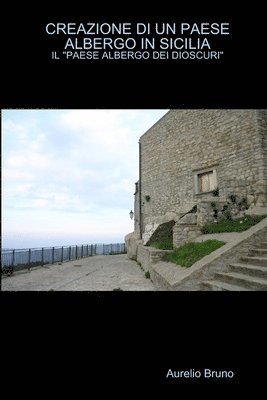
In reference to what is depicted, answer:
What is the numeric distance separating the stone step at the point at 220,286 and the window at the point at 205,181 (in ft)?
20.4

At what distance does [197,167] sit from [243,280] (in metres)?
7.57

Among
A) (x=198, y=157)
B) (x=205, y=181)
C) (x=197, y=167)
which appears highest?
(x=198, y=157)

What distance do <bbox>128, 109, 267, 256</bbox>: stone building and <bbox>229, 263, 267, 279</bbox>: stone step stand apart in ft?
10.1

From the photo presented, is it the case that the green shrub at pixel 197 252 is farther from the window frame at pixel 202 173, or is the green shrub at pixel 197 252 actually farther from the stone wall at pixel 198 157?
the window frame at pixel 202 173

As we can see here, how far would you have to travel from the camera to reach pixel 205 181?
10.9m

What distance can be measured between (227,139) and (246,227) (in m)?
4.54

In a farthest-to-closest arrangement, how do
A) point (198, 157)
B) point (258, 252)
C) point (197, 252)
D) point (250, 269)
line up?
point (198, 157)
point (197, 252)
point (258, 252)
point (250, 269)

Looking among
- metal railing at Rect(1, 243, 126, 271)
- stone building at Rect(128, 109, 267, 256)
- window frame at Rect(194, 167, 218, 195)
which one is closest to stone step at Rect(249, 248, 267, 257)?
stone building at Rect(128, 109, 267, 256)

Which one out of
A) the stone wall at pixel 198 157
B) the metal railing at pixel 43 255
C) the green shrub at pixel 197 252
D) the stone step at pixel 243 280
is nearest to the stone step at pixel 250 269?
the stone step at pixel 243 280

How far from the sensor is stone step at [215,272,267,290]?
3.94 meters

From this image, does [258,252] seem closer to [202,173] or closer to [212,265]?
[212,265]

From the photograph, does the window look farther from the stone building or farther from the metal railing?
the metal railing

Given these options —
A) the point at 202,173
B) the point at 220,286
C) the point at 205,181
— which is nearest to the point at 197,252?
the point at 220,286
